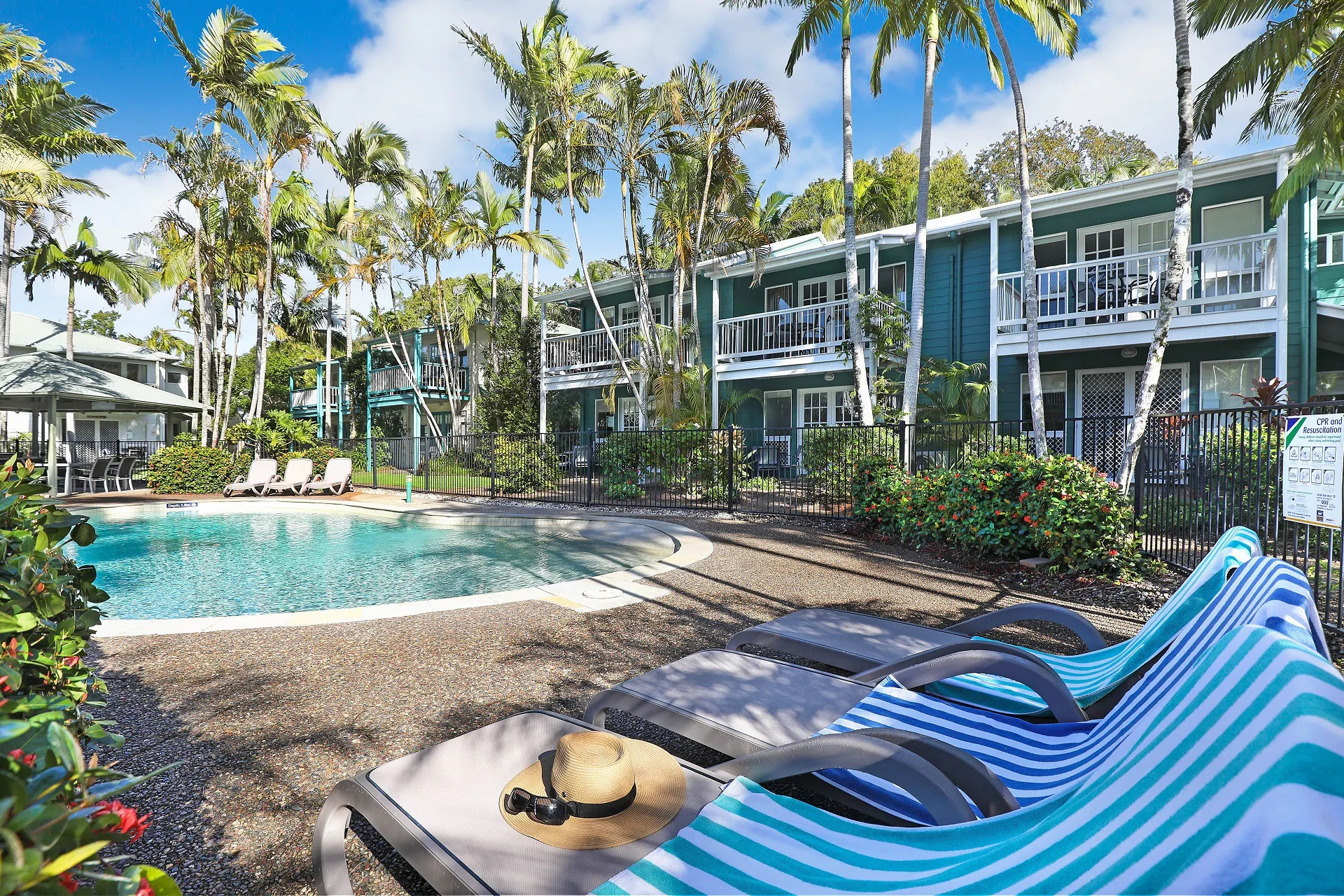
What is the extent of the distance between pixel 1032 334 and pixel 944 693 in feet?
30.3

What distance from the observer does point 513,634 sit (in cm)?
542

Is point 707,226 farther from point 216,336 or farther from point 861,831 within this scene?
point 216,336

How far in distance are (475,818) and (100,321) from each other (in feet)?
229

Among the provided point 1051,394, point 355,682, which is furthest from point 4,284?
point 1051,394

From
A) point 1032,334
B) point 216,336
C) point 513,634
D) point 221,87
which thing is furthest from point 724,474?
point 216,336

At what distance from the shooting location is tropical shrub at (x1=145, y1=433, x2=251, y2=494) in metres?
19.2

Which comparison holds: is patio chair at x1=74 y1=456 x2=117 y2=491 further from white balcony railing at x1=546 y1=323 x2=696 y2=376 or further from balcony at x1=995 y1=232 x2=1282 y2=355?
balcony at x1=995 y1=232 x2=1282 y2=355

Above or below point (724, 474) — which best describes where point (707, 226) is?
above

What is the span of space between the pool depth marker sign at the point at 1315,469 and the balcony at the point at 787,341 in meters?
10.9

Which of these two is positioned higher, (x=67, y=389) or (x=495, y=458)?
(x=67, y=389)

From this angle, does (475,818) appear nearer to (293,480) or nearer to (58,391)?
(293,480)

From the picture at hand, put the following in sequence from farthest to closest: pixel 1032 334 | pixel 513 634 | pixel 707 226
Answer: pixel 707 226
pixel 1032 334
pixel 513 634

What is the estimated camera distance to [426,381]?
2919cm

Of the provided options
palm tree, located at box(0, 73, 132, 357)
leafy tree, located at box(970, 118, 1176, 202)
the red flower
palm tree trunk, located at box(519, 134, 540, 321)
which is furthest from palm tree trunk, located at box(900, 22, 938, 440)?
leafy tree, located at box(970, 118, 1176, 202)
